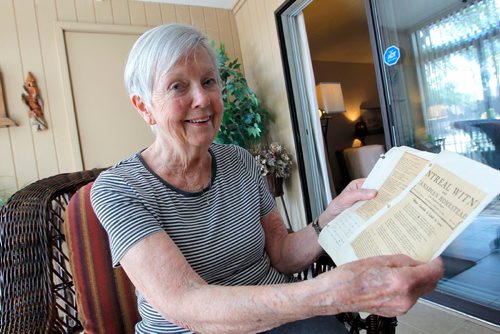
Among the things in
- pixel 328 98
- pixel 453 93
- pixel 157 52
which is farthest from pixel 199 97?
pixel 328 98

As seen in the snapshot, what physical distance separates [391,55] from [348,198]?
124cm

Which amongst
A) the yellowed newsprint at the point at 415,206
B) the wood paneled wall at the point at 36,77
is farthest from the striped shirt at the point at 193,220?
the wood paneled wall at the point at 36,77

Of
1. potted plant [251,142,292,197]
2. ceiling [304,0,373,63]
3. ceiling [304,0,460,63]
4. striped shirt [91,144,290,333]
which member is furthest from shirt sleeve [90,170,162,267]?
ceiling [304,0,373,63]

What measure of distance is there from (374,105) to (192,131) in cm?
489

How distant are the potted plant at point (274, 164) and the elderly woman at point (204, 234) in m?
1.43

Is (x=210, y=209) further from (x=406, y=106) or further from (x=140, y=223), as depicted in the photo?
(x=406, y=106)

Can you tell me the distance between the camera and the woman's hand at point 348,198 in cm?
71

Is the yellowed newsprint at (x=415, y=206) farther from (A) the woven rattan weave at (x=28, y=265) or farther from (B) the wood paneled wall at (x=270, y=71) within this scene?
(B) the wood paneled wall at (x=270, y=71)

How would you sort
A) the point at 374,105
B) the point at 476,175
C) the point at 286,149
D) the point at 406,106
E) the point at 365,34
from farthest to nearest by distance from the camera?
the point at 374,105 → the point at 365,34 → the point at 286,149 → the point at 406,106 → the point at 476,175

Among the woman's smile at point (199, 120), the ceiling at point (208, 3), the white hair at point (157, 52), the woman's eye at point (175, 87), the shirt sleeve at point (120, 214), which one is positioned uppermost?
the ceiling at point (208, 3)

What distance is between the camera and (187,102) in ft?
2.45

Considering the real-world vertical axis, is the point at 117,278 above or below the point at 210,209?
below

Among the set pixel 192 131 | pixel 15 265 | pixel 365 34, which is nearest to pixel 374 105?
pixel 365 34

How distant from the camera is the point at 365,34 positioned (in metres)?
4.12
